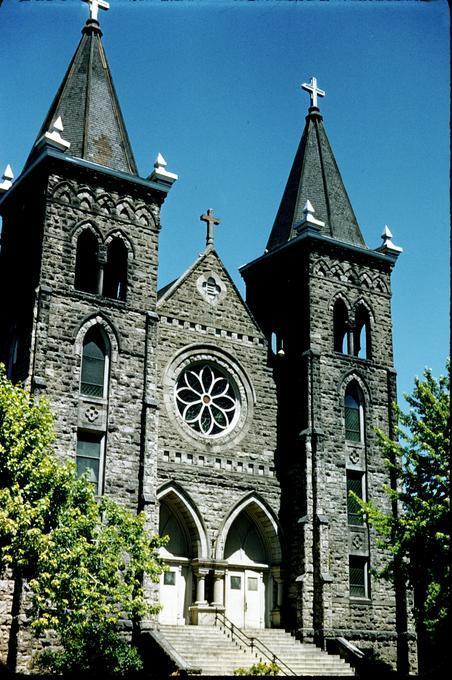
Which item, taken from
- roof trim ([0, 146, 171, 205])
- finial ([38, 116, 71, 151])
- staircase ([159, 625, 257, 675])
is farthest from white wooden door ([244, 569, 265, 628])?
finial ([38, 116, 71, 151])

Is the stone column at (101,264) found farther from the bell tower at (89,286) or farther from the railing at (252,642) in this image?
the railing at (252,642)

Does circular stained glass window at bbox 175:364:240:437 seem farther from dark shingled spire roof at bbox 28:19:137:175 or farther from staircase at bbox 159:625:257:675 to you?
dark shingled spire roof at bbox 28:19:137:175

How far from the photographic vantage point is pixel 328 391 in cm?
3459

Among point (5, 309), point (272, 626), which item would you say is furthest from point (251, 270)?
point (272, 626)

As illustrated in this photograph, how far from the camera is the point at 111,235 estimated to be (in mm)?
32094

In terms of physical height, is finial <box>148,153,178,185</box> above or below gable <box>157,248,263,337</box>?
above

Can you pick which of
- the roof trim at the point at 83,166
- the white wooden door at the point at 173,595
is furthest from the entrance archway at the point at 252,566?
the roof trim at the point at 83,166

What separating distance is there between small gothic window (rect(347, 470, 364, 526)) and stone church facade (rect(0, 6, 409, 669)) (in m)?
0.09

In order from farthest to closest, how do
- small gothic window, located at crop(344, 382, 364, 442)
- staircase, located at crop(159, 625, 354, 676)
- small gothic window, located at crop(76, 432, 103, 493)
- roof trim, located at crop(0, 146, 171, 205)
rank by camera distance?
small gothic window, located at crop(344, 382, 364, 442), roof trim, located at crop(0, 146, 171, 205), small gothic window, located at crop(76, 432, 103, 493), staircase, located at crop(159, 625, 354, 676)

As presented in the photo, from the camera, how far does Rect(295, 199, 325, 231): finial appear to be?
35875mm

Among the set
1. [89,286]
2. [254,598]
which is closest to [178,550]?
[254,598]

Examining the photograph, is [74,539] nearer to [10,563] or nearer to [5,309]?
[10,563]

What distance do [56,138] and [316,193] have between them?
11885 millimetres

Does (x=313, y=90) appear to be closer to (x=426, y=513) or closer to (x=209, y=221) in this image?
(x=209, y=221)
